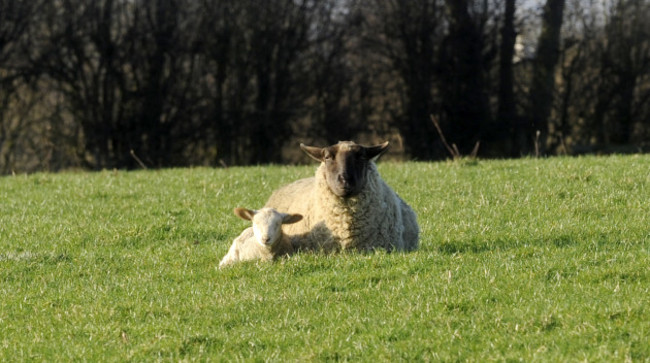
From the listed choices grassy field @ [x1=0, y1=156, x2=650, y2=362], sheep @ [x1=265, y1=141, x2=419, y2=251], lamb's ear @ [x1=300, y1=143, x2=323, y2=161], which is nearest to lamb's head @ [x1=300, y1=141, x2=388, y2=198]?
sheep @ [x1=265, y1=141, x2=419, y2=251]

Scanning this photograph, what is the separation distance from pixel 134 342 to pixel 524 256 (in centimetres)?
434

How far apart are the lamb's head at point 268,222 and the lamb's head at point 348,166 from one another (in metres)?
0.59

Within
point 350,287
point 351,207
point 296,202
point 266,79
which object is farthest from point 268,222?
point 266,79

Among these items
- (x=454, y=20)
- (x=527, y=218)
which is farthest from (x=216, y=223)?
(x=454, y=20)

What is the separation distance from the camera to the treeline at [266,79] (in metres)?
33.0

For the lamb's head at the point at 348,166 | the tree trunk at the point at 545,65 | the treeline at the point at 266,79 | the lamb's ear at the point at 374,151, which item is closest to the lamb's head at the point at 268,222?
the lamb's head at the point at 348,166

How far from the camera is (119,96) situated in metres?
34.4

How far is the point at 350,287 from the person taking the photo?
8531 mm

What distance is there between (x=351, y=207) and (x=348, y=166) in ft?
1.63

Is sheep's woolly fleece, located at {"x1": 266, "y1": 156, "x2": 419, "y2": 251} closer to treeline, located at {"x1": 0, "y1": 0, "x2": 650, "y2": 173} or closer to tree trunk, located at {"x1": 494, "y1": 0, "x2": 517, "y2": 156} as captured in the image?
treeline, located at {"x1": 0, "y1": 0, "x2": 650, "y2": 173}

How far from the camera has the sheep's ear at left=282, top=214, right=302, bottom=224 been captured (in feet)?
32.7

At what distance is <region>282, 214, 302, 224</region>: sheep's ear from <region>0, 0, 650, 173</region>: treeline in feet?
74.3

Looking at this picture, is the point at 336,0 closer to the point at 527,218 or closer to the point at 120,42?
the point at 120,42

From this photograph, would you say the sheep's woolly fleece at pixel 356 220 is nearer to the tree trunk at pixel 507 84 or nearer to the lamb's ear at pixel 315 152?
the lamb's ear at pixel 315 152
